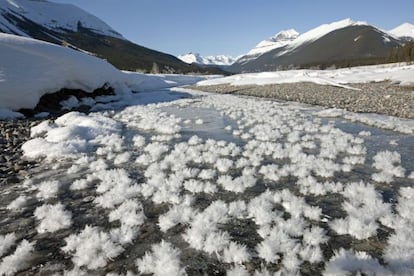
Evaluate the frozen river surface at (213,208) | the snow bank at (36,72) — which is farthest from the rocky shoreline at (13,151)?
the snow bank at (36,72)

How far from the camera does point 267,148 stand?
9102mm

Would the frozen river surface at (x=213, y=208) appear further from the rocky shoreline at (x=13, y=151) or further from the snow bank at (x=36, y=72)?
the snow bank at (x=36, y=72)

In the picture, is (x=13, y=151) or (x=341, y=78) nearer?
(x=13, y=151)

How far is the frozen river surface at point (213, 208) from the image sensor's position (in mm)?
3793

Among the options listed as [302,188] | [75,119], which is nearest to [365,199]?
[302,188]

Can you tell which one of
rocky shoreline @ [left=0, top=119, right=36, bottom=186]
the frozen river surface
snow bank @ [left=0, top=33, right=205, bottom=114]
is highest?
snow bank @ [left=0, top=33, right=205, bottom=114]

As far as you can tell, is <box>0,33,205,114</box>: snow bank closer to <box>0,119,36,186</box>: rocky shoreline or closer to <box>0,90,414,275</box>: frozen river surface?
<box>0,119,36,186</box>: rocky shoreline

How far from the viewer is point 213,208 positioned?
5051mm

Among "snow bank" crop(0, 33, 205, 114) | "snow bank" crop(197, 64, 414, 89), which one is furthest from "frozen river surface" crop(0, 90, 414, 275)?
"snow bank" crop(197, 64, 414, 89)

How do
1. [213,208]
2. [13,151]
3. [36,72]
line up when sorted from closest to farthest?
1. [213,208]
2. [13,151]
3. [36,72]

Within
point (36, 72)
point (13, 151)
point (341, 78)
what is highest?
point (36, 72)

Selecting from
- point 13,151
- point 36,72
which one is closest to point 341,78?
point 36,72

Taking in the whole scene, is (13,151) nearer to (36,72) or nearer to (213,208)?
(213,208)

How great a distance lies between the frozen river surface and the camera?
3793 mm
